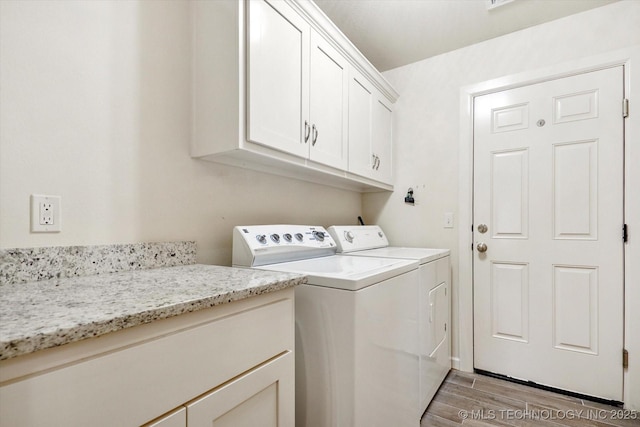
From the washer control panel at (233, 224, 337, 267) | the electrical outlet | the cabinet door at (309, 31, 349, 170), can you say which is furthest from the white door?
the electrical outlet

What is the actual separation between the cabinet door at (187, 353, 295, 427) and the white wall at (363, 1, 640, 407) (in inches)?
70.4

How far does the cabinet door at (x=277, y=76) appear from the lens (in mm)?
1260

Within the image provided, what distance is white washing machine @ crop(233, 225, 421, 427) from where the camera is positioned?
104 cm

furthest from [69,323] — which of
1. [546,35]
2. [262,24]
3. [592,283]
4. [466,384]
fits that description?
[546,35]

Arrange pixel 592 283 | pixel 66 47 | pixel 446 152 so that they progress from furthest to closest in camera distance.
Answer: pixel 446 152 → pixel 592 283 → pixel 66 47

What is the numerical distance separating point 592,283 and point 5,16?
2.97 m

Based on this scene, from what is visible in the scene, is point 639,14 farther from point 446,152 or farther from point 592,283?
point 592,283

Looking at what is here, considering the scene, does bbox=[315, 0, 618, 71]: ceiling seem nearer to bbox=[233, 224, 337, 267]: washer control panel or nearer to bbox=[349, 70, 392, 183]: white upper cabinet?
bbox=[349, 70, 392, 183]: white upper cabinet

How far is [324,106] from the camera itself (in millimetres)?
1703

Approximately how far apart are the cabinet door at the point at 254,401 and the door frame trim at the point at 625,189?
178 centimetres

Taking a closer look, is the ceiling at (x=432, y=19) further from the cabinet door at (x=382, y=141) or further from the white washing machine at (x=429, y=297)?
the white washing machine at (x=429, y=297)

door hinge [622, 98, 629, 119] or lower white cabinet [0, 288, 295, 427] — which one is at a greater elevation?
door hinge [622, 98, 629, 119]

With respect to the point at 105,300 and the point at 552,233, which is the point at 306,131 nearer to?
the point at 105,300

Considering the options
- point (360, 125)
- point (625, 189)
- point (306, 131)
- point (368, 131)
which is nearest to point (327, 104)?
point (306, 131)
